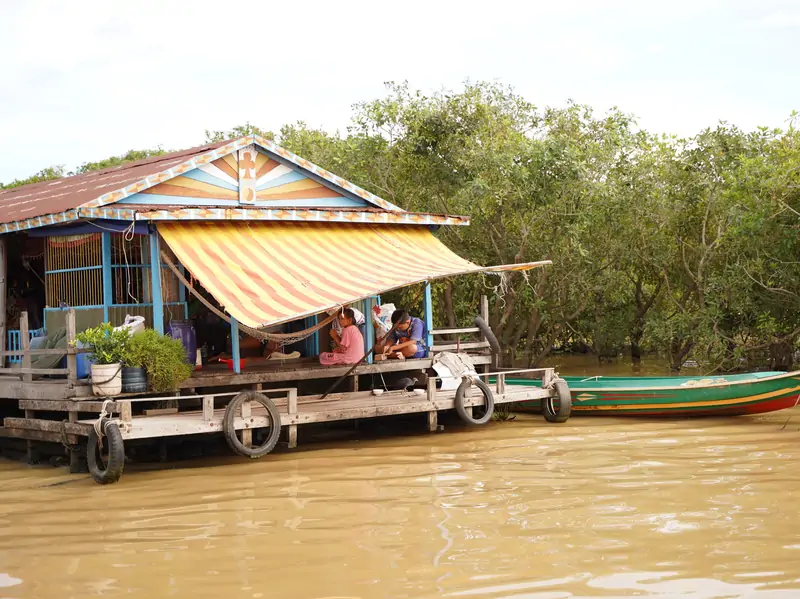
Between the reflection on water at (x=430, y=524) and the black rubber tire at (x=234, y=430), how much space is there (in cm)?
20

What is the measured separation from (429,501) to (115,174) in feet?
27.9

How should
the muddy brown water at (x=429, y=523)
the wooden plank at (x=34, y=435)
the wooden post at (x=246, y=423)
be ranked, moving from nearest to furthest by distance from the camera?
the muddy brown water at (x=429, y=523) < the wooden plank at (x=34, y=435) < the wooden post at (x=246, y=423)

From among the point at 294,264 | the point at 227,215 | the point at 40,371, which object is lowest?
the point at 40,371

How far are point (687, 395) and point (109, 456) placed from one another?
7907mm

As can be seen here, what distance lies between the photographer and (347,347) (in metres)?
13.3

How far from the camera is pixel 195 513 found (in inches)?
344

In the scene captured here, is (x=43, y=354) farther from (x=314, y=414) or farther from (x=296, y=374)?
(x=314, y=414)

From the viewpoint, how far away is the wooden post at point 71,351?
10.9 meters

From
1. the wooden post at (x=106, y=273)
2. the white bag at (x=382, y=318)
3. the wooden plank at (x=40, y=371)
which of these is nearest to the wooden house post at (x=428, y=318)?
A: the white bag at (x=382, y=318)

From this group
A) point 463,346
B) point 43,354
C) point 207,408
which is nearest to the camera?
point 207,408

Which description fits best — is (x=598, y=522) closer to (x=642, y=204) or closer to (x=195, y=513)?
(x=195, y=513)

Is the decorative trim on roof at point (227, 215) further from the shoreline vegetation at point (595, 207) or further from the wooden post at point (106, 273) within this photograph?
the shoreline vegetation at point (595, 207)

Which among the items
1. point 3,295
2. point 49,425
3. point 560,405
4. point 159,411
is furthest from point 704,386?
point 3,295

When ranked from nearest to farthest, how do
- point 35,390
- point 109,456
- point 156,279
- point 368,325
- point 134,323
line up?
point 109,456
point 134,323
point 35,390
point 156,279
point 368,325
